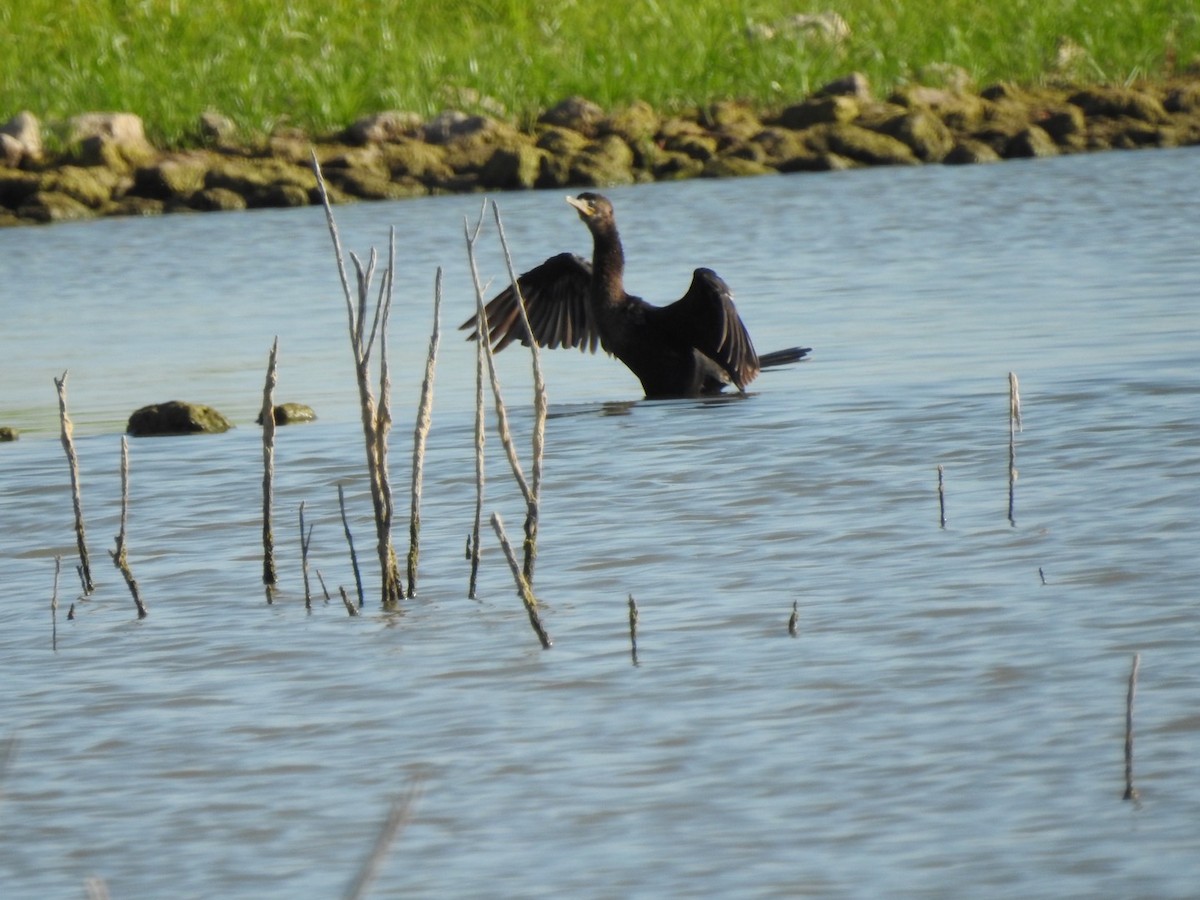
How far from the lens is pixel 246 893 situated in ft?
11.5

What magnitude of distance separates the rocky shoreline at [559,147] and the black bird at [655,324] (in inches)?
414

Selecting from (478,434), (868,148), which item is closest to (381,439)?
(478,434)

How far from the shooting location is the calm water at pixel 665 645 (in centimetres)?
362

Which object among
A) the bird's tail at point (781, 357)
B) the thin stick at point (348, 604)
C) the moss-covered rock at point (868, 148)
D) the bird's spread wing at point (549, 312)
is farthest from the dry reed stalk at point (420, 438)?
the moss-covered rock at point (868, 148)

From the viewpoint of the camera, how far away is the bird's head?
29.1ft

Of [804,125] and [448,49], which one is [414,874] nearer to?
[804,125]

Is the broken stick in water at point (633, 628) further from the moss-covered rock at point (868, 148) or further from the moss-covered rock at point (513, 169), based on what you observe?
the moss-covered rock at point (868, 148)

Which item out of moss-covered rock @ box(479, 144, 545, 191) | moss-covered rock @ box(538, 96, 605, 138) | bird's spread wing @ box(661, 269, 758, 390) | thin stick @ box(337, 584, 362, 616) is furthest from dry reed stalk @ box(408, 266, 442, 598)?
moss-covered rock @ box(538, 96, 605, 138)

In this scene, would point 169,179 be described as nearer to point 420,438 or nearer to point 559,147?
point 559,147

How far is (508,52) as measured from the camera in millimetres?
23219

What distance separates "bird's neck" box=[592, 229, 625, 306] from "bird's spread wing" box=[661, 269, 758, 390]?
0.26 m

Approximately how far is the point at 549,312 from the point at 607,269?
2.71 feet

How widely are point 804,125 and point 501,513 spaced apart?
49.8 ft

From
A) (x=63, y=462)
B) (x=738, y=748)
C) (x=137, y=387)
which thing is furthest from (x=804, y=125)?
(x=738, y=748)
